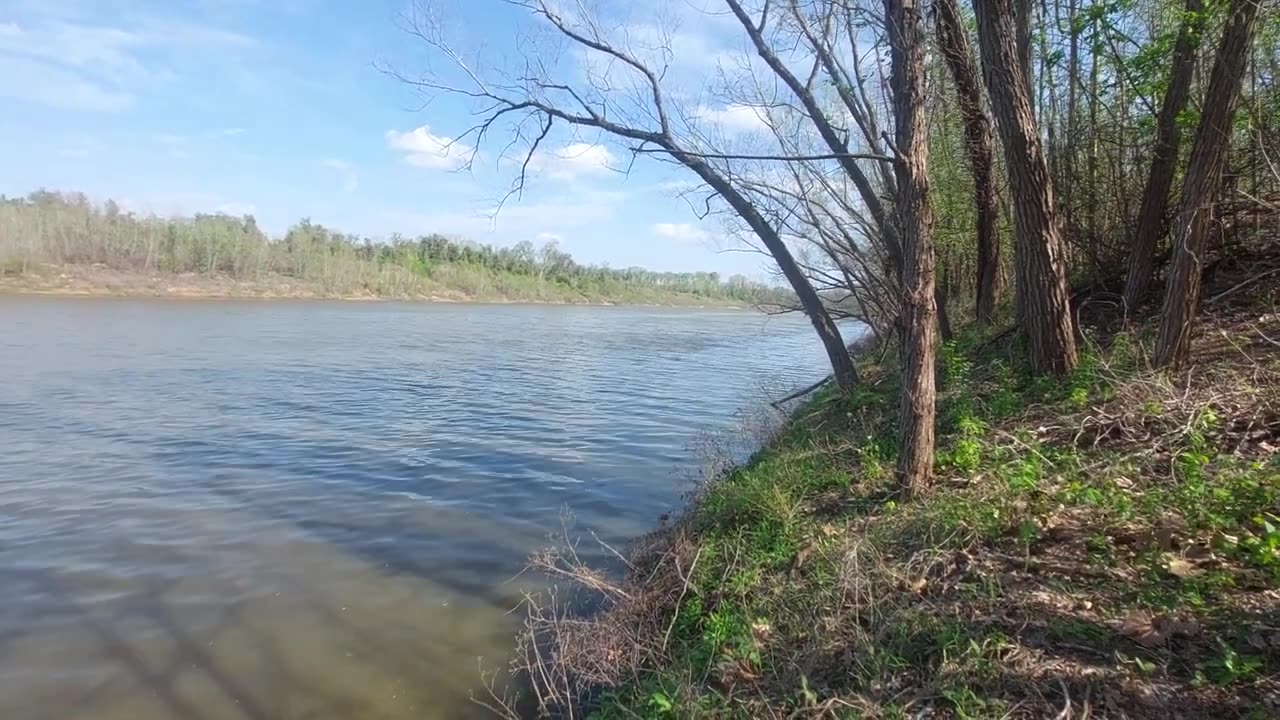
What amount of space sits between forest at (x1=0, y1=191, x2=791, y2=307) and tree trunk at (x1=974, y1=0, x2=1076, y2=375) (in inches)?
1543

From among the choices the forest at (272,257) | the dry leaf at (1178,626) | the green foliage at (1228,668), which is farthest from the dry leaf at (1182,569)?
the forest at (272,257)

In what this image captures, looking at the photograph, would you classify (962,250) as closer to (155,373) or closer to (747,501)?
(747,501)

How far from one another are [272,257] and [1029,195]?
94481 millimetres

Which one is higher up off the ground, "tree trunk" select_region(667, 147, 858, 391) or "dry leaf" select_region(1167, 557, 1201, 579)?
"tree trunk" select_region(667, 147, 858, 391)

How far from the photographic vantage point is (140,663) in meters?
5.38

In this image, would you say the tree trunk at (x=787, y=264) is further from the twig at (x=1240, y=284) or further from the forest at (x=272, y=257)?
the forest at (x=272, y=257)

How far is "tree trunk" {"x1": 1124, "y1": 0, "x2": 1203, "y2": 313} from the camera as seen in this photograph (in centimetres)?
693

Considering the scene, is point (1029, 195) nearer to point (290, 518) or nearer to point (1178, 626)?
point (1178, 626)

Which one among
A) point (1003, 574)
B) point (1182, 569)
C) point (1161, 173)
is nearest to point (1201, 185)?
point (1161, 173)

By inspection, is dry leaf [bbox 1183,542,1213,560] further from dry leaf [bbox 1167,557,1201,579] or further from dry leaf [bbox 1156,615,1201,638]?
dry leaf [bbox 1156,615,1201,638]

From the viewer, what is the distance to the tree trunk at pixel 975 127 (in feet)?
26.4

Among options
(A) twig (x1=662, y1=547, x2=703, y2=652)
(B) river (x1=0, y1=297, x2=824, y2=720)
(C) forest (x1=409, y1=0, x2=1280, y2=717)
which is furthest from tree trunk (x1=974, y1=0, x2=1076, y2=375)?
(B) river (x1=0, y1=297, x2=824, y2=720)

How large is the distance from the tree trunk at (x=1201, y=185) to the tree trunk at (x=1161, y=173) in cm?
110

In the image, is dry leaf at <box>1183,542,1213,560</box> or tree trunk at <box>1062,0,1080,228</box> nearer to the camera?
dry leaf at <box>1183,542,1213,560</box>
